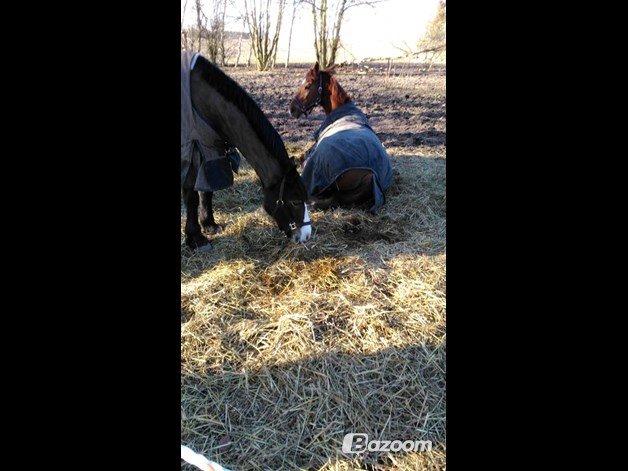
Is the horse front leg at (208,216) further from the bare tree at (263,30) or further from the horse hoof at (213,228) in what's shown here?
the bare tree at (263,30)

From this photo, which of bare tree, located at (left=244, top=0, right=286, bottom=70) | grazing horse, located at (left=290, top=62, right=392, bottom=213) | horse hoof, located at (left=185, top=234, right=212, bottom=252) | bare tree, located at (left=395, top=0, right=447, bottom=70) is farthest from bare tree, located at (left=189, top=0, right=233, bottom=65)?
grazing horse, located at (left=290, top=62, right=392, bottom=213)

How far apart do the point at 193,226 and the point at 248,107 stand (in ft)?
2.67

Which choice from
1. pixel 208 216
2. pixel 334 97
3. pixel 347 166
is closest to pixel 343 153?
pixel 347 166

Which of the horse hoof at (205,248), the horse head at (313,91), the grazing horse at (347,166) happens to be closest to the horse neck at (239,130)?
the horse head at (313,91)

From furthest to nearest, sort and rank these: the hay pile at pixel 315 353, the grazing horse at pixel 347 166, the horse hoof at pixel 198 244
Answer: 1. the grazing horse at pixel 347 166
2. the horse hoof at pixel 198 244
3. the hay pile at pixel 315 353

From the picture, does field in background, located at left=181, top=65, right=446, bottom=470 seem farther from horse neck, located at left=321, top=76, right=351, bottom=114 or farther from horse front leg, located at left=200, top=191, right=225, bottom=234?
horse front leg, located at left=200, top=191, right=225, bottom=234

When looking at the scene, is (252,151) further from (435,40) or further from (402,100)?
(435,40)

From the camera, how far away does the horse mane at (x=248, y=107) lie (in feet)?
8.33

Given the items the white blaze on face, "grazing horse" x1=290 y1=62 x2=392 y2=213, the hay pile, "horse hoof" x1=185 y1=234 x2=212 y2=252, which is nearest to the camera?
the hay pile

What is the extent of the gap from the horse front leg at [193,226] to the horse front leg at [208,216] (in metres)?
0.15

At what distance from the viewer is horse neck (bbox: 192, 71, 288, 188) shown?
8.91ft

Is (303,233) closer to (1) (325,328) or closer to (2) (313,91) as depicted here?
(2) (313,91)

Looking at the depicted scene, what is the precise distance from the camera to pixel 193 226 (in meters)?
2.74

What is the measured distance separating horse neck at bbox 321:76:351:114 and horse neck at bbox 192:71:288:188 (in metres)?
0.45
